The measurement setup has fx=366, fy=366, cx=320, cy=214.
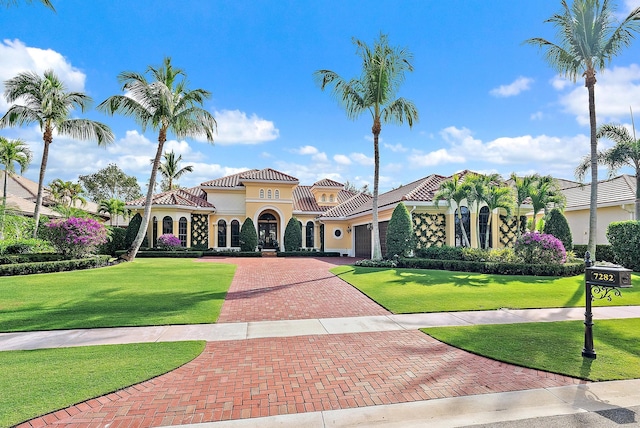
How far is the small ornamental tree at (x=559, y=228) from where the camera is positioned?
59.0 ft

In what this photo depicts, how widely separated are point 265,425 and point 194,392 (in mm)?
1239

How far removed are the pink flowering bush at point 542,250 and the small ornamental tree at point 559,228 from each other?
2.96 m

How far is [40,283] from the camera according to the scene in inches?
495

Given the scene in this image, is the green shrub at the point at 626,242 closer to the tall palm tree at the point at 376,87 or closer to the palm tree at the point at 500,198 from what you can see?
the palm tree at the point at 500,198

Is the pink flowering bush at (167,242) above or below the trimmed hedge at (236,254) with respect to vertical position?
above

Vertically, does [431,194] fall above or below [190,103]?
below

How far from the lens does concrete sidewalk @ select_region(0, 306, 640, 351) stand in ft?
22.0

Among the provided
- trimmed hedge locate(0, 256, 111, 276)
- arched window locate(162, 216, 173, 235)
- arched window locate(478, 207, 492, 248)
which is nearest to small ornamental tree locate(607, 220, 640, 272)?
arched window locate(478, 207, 492, 248)

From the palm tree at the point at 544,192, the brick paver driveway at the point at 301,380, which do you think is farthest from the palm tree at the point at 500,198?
the brick paver driveway at the point at 301,380

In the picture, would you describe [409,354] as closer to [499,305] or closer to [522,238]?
[499,305]

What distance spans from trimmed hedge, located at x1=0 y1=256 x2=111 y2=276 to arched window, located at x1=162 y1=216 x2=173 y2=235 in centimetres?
1092

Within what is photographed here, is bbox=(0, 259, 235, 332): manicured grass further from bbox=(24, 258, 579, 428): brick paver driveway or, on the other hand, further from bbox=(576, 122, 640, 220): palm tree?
bbox=(576, 122, 640, 220): palm tree

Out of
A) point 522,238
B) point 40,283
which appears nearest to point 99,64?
point 40,283

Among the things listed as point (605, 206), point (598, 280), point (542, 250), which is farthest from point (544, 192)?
point (598, 280)
